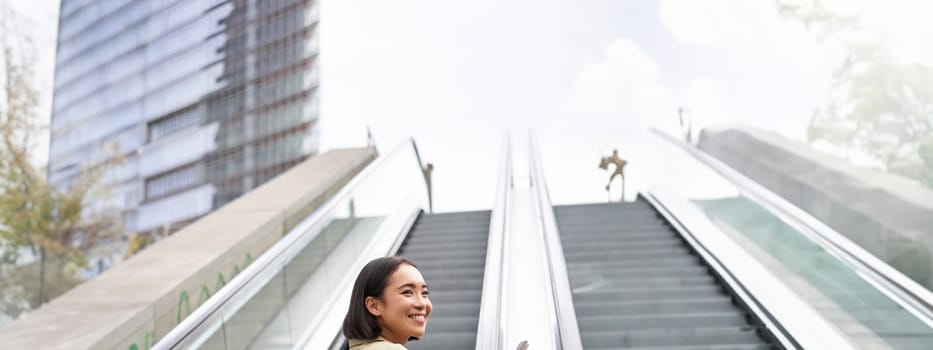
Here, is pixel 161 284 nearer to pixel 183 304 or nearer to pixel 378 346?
pixel 183 304

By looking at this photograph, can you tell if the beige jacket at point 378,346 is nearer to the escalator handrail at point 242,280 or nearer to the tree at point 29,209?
the escalator handrail at point 242,280

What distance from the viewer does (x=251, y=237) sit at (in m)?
6.68

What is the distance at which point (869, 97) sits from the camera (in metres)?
11.9

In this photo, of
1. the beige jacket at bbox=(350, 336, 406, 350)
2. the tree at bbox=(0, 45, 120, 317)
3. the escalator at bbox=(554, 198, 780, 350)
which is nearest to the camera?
the beige jacket at bbox=(350, 336, 406, 350)

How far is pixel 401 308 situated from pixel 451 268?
5.21 meters

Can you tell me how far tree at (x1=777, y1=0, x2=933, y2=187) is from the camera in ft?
34.0

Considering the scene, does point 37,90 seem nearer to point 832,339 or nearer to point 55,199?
point 55,199

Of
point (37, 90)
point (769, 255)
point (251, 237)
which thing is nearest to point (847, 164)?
point (769, 255)

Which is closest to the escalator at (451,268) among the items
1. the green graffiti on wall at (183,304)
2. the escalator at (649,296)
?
the escalator at (649,296)

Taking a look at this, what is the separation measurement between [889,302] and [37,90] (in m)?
14.4

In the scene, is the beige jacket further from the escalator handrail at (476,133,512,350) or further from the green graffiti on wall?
the green graffiti on wall

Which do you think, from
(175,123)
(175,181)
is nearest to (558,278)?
(175,181)

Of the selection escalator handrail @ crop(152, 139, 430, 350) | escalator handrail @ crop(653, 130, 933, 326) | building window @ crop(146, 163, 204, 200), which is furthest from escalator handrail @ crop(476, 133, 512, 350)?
building window @ crop(146, 163, 204, 200)

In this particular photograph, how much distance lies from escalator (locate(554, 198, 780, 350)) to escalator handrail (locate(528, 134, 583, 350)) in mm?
197
